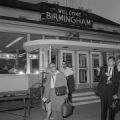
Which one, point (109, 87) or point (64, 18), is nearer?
point (109, 87)

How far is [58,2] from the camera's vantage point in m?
17.0

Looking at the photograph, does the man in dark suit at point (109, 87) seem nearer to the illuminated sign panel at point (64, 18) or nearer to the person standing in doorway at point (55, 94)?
the person standing in doorway at point (55, 94)

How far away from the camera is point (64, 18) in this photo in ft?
40.8

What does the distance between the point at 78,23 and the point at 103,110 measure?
808cm

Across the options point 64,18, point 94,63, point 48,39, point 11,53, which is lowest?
point 94,63

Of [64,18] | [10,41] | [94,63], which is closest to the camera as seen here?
[10,41]

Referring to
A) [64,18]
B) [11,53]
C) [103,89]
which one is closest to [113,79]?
[103,89]

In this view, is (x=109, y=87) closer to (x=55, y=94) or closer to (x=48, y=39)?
(x=55, y=94)

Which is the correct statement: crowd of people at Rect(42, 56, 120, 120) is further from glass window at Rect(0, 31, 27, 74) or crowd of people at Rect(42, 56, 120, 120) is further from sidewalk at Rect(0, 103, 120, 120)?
glass window at Rect(0, 31, 27, 74)

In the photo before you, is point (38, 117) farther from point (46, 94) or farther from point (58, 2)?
point (58, 2)

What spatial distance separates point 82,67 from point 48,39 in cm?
505

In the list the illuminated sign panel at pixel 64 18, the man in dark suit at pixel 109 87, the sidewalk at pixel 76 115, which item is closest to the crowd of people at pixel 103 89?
the man in dark suit at pixel 109 87

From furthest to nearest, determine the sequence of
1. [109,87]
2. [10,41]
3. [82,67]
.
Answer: [82,67]
[10,41]
[109,87]

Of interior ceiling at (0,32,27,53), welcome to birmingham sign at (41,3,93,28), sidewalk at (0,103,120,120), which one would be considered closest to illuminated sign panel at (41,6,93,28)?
welcome to birmingham sign at (41,3,93,28)
